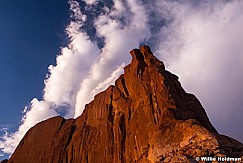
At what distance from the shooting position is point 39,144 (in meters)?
76.8

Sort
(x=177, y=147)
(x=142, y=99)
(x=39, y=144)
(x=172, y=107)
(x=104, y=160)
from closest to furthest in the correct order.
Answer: (x=177, y=147), (x=172, y=107), (x=142, y=99), (x=104, y=160), (x=39, y=144)

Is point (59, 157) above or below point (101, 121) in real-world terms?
below

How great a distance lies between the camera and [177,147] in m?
40.9

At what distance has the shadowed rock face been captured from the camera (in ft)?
134

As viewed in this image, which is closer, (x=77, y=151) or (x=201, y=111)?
(x=201, y=111)

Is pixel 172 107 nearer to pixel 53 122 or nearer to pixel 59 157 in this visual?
pixel 59 157

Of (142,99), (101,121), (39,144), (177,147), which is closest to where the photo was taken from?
(177,147)

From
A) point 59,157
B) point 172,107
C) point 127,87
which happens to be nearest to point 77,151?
point 59,157

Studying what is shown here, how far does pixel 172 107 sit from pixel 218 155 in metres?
14.6

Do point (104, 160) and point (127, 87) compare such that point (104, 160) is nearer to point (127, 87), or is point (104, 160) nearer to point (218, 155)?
point (127, 87)

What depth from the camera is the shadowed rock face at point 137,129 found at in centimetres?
4081

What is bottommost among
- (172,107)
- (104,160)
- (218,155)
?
(218,155)

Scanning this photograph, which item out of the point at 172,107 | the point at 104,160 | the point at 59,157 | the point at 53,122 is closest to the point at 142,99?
the point at 172,107

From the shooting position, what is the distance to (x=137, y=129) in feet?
179
